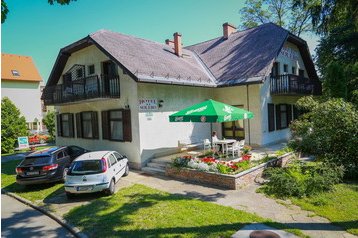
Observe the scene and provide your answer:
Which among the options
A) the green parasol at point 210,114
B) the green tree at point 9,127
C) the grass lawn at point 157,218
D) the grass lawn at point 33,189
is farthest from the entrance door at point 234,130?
the green tree at point 9,127

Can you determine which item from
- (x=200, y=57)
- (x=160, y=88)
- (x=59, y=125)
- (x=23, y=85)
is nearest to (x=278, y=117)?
(x=200, y=57)

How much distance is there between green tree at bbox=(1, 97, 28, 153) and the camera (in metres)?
23.6

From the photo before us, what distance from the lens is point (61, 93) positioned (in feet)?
55.5

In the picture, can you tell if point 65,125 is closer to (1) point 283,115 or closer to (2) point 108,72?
(2) point 108,72

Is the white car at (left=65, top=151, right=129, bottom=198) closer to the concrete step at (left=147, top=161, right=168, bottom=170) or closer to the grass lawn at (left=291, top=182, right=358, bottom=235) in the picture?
the concrete step at (left=147, top=161, right=168, bottom=170)

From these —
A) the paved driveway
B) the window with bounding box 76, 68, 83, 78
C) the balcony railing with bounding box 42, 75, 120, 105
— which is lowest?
the paved driveway

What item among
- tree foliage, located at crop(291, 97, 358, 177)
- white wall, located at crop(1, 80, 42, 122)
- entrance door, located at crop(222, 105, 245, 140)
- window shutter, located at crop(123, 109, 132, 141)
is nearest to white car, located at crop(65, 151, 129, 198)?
window shutter, located at crop(123, 109, 132, 141)

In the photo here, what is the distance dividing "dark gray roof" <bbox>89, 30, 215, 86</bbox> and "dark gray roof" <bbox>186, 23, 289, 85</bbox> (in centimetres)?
118

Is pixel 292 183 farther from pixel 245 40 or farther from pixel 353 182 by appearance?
pixel 245 40

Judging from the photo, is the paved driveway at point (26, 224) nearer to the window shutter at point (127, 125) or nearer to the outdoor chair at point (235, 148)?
the window shutter at point (127, 125)

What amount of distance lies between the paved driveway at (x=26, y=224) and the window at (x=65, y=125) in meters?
9.66

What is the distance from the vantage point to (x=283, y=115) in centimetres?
1923

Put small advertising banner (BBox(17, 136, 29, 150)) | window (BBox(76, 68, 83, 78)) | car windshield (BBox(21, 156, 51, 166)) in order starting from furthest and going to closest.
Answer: small advertising banner (BBox(17, 136, 29, 150)), window (BBox(76, 68, 83, 78)), car windshield (BBox(21, 156, 51, 166))

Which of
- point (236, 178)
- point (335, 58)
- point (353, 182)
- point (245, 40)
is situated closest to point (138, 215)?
point (236, 178)
